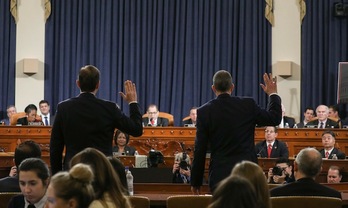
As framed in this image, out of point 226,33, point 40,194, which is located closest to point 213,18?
point 226,33

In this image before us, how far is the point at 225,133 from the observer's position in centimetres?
649

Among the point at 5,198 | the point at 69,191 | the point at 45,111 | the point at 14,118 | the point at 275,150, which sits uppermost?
the point at 45,111

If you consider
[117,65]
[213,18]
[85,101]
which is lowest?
[85,101]

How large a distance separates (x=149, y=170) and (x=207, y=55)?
9.60m

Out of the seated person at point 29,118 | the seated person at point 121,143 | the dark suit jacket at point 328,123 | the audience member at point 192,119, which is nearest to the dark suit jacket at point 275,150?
the seated person at point 121,143

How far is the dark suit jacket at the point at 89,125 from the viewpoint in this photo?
6.05 metres

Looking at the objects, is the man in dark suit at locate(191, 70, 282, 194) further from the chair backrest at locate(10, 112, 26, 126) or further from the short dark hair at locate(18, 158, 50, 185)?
the chair backrest at locate(10, 112, 26, 126)

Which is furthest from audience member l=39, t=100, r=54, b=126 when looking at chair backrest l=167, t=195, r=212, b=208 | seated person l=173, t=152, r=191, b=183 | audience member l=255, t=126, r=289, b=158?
chair backrest l=167, t=195, r=212, b=208

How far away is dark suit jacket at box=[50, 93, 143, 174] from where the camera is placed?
6051mm

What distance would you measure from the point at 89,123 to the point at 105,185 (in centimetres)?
172

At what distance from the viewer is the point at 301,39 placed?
58.3 feet

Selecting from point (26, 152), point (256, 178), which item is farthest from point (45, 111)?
point (256, 178)

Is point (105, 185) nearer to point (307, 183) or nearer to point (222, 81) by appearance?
point (307, 183)

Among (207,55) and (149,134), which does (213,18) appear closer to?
(207,55)
